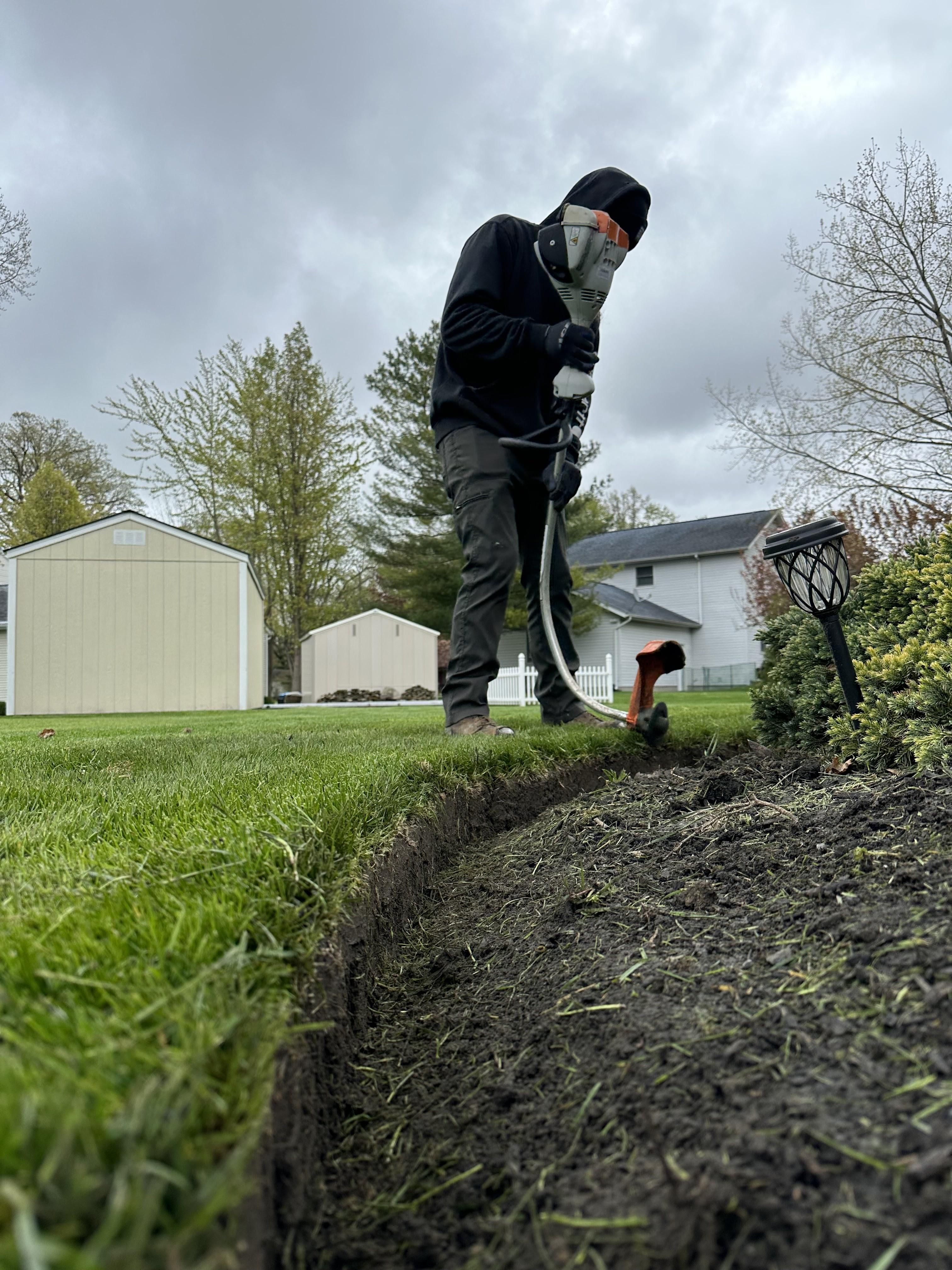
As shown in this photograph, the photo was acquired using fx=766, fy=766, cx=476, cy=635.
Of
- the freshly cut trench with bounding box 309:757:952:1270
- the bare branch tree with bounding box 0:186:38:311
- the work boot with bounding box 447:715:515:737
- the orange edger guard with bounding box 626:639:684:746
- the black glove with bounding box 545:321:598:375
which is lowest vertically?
the freshly cut trench with bounding box 309:757:952:1270

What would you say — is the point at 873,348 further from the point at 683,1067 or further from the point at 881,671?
the point at 683,1067

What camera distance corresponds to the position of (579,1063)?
3.80 feet

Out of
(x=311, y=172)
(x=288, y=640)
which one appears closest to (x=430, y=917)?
(x=311, y=172)

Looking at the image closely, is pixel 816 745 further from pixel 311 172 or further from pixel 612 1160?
pixel 311 172

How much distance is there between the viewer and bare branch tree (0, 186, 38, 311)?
523 inches

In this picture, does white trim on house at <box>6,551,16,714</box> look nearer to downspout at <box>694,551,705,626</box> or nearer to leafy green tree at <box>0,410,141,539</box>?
leafy green tree at <box>0,410,141,539</box>

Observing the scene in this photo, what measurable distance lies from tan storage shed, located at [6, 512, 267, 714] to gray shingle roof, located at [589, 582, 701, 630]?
15658mm

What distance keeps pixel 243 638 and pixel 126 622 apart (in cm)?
210

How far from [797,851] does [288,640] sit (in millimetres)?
23906

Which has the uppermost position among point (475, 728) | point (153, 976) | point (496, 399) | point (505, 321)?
point (505, 321)

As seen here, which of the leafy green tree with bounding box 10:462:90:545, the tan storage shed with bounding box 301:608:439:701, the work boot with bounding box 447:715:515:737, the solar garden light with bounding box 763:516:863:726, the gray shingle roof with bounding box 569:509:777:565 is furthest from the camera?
the gray shingle roof with bounding box 569:509:777:565

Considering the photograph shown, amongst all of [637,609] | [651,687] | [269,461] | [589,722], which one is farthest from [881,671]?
[637,609]

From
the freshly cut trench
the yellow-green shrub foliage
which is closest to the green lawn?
the freshly cut trench

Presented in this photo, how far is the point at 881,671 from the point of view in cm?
257
